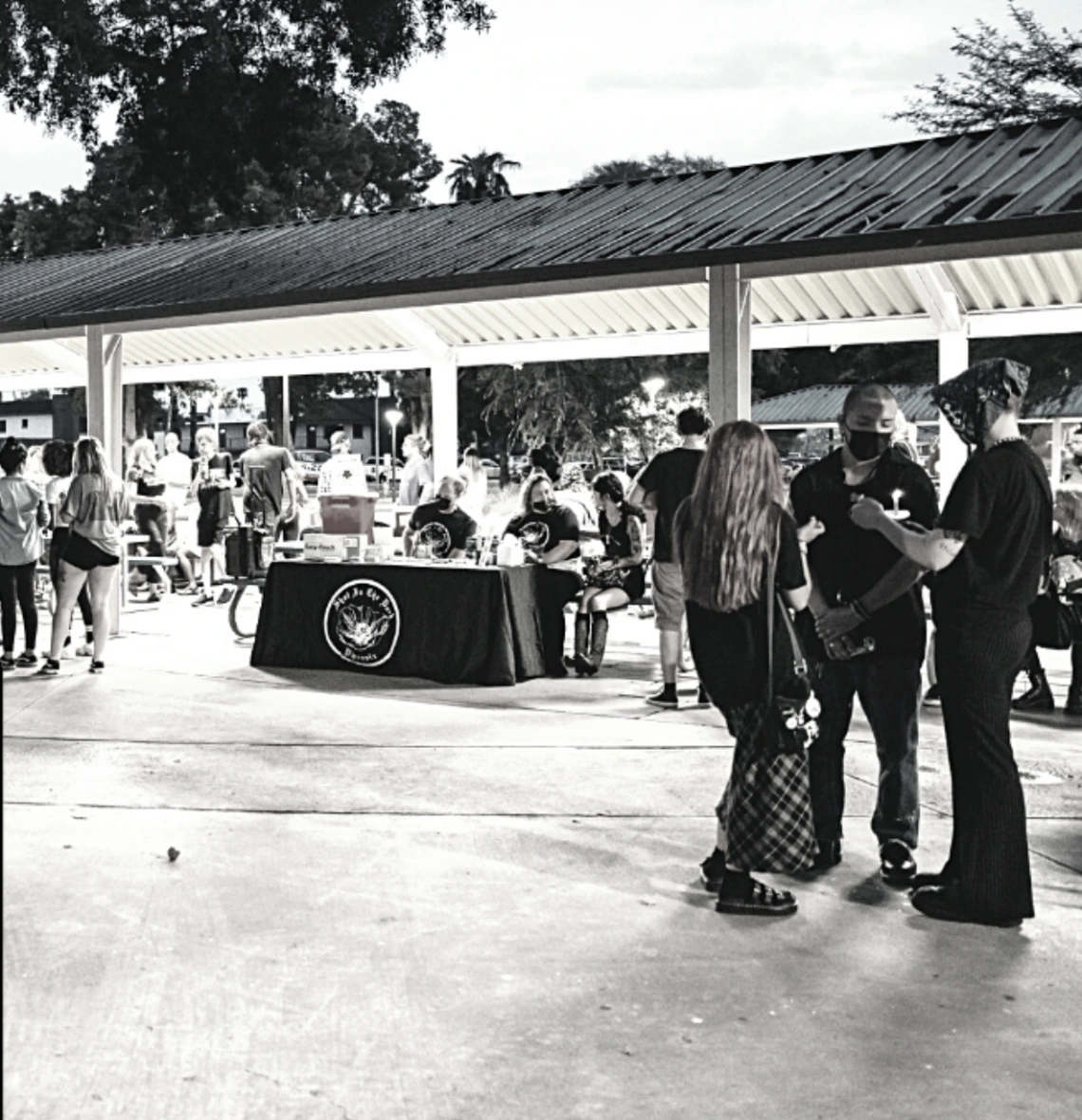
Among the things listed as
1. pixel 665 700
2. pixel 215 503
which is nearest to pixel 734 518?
pixel 665 700

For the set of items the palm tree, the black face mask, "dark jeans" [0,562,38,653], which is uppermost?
the palm tree

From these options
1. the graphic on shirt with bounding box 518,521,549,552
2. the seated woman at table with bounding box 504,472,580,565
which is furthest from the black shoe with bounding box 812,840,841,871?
the graphic on shirt with bounding box 518,521,549,552

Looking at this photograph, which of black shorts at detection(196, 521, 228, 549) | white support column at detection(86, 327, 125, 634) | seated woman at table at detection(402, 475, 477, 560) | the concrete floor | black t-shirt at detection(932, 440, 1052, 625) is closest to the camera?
the concrete floor

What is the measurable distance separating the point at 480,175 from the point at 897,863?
236 feet

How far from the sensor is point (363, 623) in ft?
37.2

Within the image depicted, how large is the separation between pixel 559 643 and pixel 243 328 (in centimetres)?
831

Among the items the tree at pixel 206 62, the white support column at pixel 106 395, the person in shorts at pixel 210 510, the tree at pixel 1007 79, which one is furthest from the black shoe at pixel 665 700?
the tree at pixel 206 62

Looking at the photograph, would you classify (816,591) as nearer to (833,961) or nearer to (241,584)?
(833,961)

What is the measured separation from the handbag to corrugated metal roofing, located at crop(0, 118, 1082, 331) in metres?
4.40

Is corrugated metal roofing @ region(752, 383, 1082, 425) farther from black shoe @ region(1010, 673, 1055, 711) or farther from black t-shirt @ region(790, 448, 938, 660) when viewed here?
black t-shirt @ region(790, 448, 938, 660)

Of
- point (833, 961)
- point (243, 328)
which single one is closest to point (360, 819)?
point (833, 961)

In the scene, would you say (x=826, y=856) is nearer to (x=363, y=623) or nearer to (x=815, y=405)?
(x=363, y=623)

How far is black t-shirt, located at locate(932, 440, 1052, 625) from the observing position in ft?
16.7

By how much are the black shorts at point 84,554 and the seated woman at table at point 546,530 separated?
2912 millimetres
